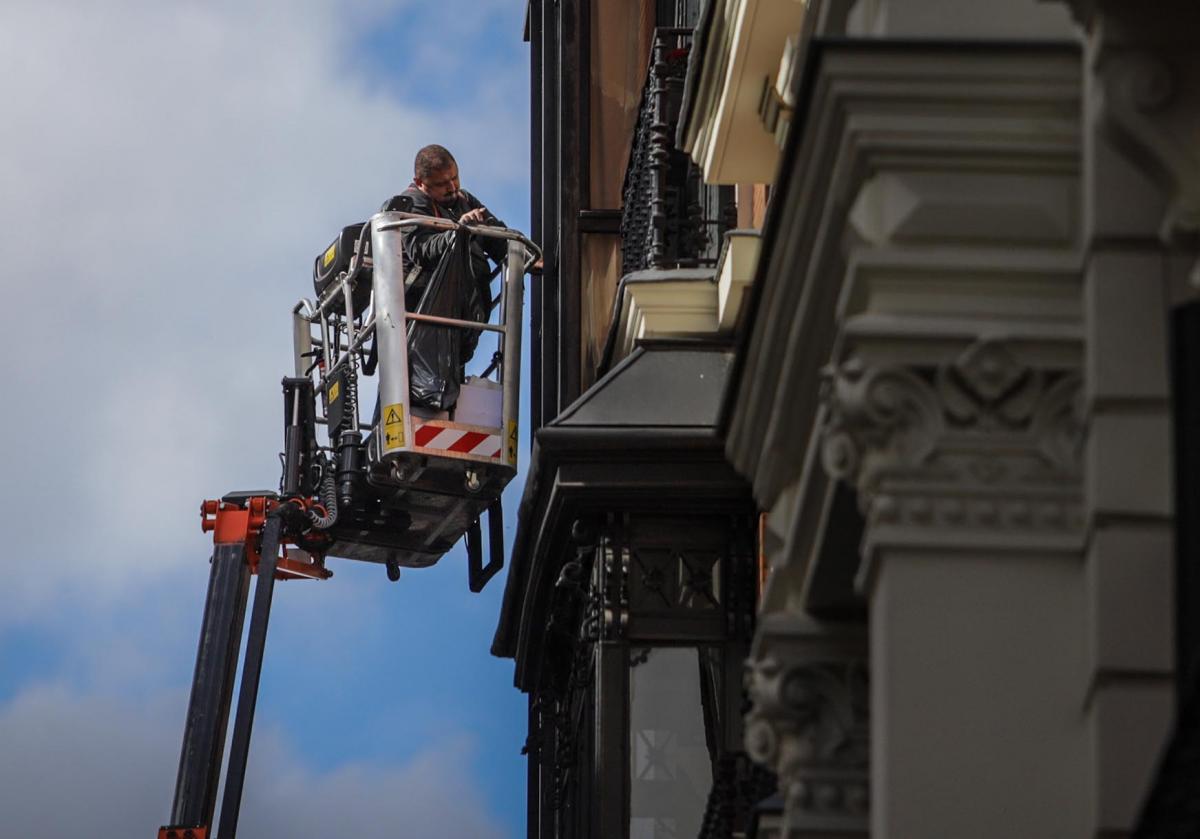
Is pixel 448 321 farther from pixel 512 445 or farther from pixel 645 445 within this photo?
pixel 645 445

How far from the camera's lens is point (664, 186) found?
57.7ft

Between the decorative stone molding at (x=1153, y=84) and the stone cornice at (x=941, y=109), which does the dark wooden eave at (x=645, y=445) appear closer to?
the stone cornice at (x=941, y=109)

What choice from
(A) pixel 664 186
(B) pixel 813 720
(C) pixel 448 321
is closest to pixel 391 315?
(C) pixel 448 321

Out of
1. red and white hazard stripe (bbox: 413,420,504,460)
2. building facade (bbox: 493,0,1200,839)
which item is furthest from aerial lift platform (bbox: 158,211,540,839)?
building facade (bbox: 493,0,1200,839)

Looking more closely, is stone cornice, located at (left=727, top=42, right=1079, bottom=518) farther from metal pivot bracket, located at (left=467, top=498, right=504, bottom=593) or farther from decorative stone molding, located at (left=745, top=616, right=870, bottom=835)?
metal pivot bracket, located at (left=467, top=498, right=504, bottom=593)

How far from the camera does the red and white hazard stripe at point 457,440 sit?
81.7 ft

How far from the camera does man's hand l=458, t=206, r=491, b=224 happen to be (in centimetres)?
2557

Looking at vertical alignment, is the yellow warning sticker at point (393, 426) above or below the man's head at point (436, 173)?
below

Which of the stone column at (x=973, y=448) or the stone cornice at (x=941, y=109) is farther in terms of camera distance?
the stone cornice at (x=941, y=109)

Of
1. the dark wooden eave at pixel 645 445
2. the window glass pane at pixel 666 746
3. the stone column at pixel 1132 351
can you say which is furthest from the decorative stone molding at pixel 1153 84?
the window glass pane at pixel 666 746

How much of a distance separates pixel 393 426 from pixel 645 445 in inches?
354

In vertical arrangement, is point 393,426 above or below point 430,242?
below

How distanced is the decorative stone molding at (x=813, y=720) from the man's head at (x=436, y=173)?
15.4 meters

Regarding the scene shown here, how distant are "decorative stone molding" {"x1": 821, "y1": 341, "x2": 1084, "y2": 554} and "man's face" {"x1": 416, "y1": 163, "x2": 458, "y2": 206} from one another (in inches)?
672
